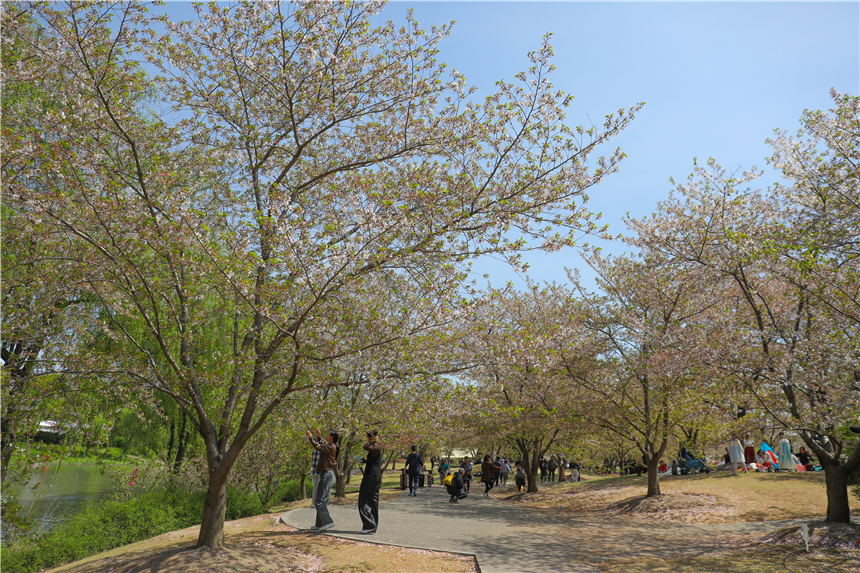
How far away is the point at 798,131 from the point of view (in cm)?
1112

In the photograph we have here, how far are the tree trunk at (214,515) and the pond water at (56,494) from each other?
263cm

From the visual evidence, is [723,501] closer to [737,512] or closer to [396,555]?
[737,512]

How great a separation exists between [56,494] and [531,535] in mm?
23751

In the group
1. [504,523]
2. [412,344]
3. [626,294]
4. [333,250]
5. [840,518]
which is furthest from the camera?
[626,294]

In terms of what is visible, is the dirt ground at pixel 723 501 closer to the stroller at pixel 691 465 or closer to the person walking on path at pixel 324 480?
the stroller at pixel 691 465

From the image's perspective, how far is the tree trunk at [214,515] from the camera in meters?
8.49

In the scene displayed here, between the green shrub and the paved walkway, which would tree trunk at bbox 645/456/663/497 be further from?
the green shrub

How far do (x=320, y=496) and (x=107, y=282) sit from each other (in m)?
5.57

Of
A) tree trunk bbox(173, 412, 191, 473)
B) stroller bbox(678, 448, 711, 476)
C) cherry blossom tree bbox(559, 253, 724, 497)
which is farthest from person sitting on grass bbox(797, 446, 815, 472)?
tree trunk bbox(173, 412, 191, 473)

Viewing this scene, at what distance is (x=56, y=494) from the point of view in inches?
951

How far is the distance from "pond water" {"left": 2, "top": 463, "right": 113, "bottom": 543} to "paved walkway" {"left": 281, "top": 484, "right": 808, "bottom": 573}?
20.7 feet

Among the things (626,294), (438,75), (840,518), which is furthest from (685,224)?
(438,75)

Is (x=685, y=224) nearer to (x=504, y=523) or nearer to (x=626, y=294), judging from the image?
(x=626, y=294)

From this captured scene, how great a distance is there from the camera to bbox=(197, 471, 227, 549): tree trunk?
27.9ft
